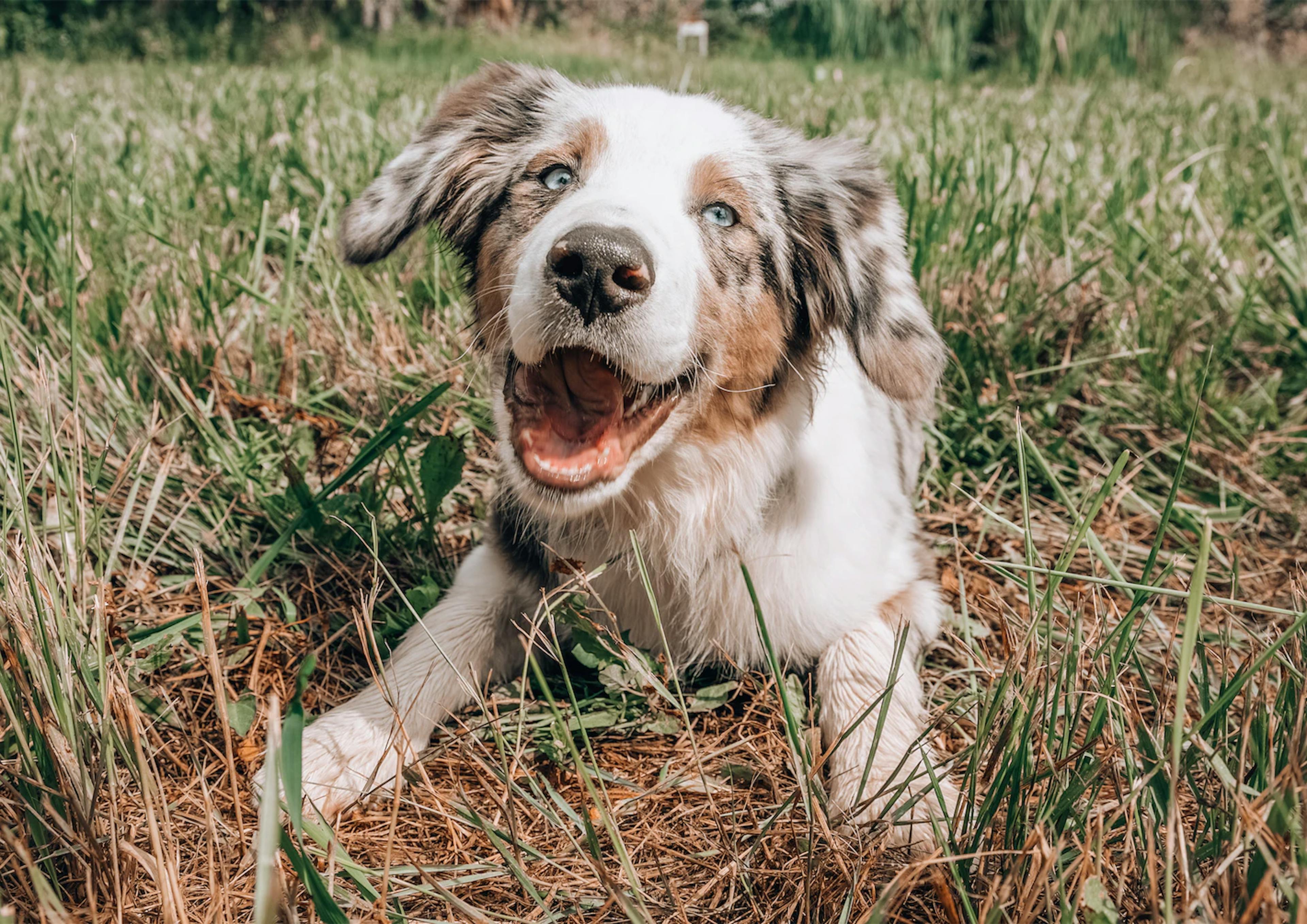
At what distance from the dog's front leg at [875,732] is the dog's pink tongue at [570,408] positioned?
60 cm

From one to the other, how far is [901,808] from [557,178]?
1.33m

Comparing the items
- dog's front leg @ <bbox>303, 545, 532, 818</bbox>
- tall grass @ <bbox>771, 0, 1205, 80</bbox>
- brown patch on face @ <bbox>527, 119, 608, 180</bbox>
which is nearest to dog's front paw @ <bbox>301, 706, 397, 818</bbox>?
dog's front leg @ <bbox>303, 545, 532, 818</bbox>

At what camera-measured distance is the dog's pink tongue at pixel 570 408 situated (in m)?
1.86

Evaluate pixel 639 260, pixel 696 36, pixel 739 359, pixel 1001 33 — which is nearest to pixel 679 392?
pixel 739 359

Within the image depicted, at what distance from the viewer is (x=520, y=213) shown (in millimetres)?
2047

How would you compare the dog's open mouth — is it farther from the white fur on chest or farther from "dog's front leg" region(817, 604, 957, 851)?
"dog's front leg" region(817, 604, 957, 851)

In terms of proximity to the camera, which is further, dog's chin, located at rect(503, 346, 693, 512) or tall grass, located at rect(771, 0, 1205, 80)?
tall grass, located at rect(771, 0, 1205, 80)

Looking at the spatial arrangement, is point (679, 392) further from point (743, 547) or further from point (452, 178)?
point (452, 178)

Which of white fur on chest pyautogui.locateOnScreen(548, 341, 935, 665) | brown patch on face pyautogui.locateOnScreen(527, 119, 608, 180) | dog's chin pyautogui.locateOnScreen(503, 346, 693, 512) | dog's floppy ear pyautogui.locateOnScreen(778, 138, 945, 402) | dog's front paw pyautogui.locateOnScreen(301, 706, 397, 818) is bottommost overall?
dog's front paw pyautogui.locateOnScreen(301, 706, 397, 818)

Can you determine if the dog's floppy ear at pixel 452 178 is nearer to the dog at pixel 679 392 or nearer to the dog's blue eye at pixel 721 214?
the dog at pixel 679 392

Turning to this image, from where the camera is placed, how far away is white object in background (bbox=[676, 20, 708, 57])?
12.1m

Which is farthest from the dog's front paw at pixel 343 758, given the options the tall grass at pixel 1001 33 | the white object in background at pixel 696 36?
the white object in background at pixel 696 36

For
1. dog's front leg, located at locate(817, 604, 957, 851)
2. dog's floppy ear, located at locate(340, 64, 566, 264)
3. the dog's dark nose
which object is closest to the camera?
dog's front leg, located at locate(817, 604, 957, 851)

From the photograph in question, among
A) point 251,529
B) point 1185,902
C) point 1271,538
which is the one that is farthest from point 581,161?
point 1271,538
